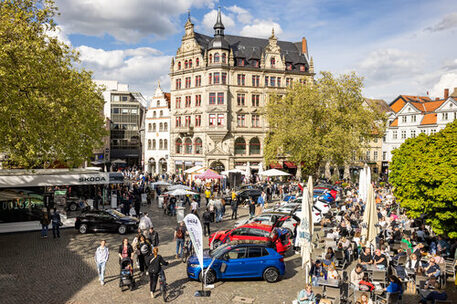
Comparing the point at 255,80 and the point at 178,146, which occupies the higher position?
the point at 255,80

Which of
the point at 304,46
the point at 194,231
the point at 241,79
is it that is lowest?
the point at 194,231

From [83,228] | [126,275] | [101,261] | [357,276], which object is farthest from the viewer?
[83,228]

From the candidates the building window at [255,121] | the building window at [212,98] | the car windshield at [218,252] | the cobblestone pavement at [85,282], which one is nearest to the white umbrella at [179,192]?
the cobblestone pavement at [85,282]

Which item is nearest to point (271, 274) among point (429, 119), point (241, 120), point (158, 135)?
point (241, 120)

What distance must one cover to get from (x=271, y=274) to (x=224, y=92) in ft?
127

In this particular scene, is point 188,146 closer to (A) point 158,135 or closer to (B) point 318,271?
(A) point 158,135

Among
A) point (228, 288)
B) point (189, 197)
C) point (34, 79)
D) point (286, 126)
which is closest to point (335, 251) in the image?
point (228, 288)

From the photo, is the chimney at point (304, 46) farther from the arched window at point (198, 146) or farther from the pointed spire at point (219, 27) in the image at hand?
the arched window at point (198, 146)

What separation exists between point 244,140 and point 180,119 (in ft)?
36.7

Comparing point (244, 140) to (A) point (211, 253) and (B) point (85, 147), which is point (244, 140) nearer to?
(B) point (85, 147)

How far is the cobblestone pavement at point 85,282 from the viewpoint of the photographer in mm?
11977

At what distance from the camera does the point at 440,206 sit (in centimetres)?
1416

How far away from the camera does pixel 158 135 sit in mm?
60250

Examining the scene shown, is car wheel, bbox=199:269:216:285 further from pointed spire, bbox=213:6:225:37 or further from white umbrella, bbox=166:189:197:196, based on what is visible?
pointed spire, bbox=213:6:225:37
